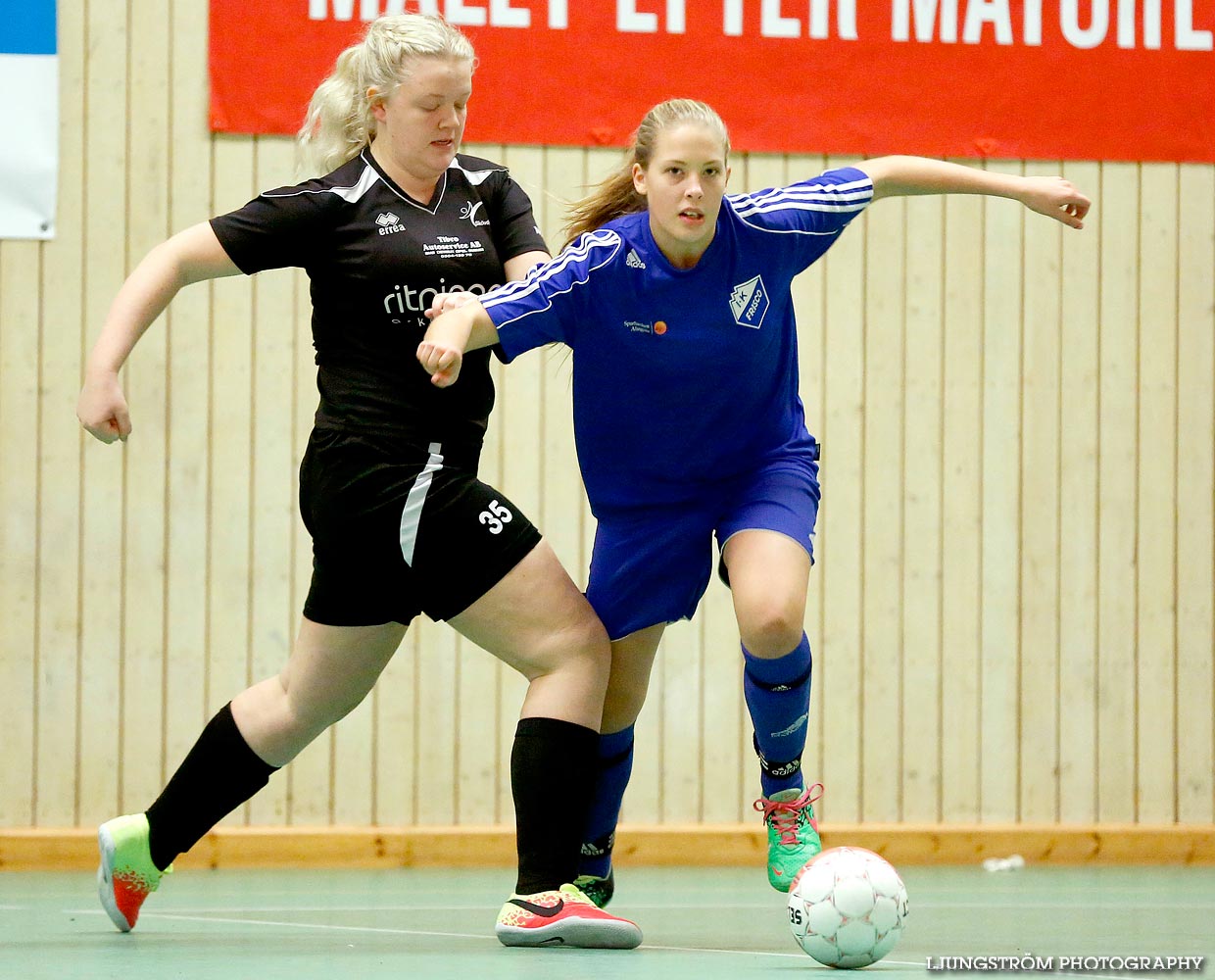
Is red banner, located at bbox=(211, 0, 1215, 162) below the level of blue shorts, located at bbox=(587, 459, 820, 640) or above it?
above

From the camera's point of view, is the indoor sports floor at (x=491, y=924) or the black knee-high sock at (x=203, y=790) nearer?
the indoor sports floor at (x=491, y=924)

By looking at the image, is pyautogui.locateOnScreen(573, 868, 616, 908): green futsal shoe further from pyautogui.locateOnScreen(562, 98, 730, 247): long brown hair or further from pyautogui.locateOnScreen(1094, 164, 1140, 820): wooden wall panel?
pyautogui.locateOnScreen(1094, 164, 1140, 820): wooden wall panel

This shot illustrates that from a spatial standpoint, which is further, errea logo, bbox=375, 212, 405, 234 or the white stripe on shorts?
errea logo, bbox=375, 212, 405, 234

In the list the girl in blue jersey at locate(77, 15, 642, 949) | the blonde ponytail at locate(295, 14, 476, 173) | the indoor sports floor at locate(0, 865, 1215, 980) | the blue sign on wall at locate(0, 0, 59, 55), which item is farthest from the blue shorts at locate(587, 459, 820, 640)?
the blue sign on wall at locate(0, 0, 59, 55)

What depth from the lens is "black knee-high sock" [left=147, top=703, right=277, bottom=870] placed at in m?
3.47

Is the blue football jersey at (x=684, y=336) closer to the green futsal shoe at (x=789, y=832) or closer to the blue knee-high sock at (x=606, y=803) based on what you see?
the blue knee-high sock at (x=606, y=803)

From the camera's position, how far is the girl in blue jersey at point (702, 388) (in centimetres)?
320

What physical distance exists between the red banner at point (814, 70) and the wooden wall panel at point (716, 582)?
10 centimetres

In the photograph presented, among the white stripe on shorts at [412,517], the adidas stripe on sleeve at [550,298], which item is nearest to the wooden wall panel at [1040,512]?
the adidas stripe on sleeve at [550,298]

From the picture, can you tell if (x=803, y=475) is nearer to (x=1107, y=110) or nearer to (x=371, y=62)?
(x=371, y=62)

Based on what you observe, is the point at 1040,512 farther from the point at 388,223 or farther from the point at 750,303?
the point at 388,223

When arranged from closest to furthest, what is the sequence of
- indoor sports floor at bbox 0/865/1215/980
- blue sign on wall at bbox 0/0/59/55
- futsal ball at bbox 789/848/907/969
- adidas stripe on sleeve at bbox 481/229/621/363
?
1. futsal ball at bbox 789/848/907/969
2. indoor sports floor at bbox 0/865/1215/980
3. adidas stripe on sleeve at bbox 481/229/621/363
4. blue sign on wall at bbox 0/0/59/55

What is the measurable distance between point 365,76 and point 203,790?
1.51 meters

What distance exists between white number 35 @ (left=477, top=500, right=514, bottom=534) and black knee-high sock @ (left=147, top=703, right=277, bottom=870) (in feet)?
2.45
